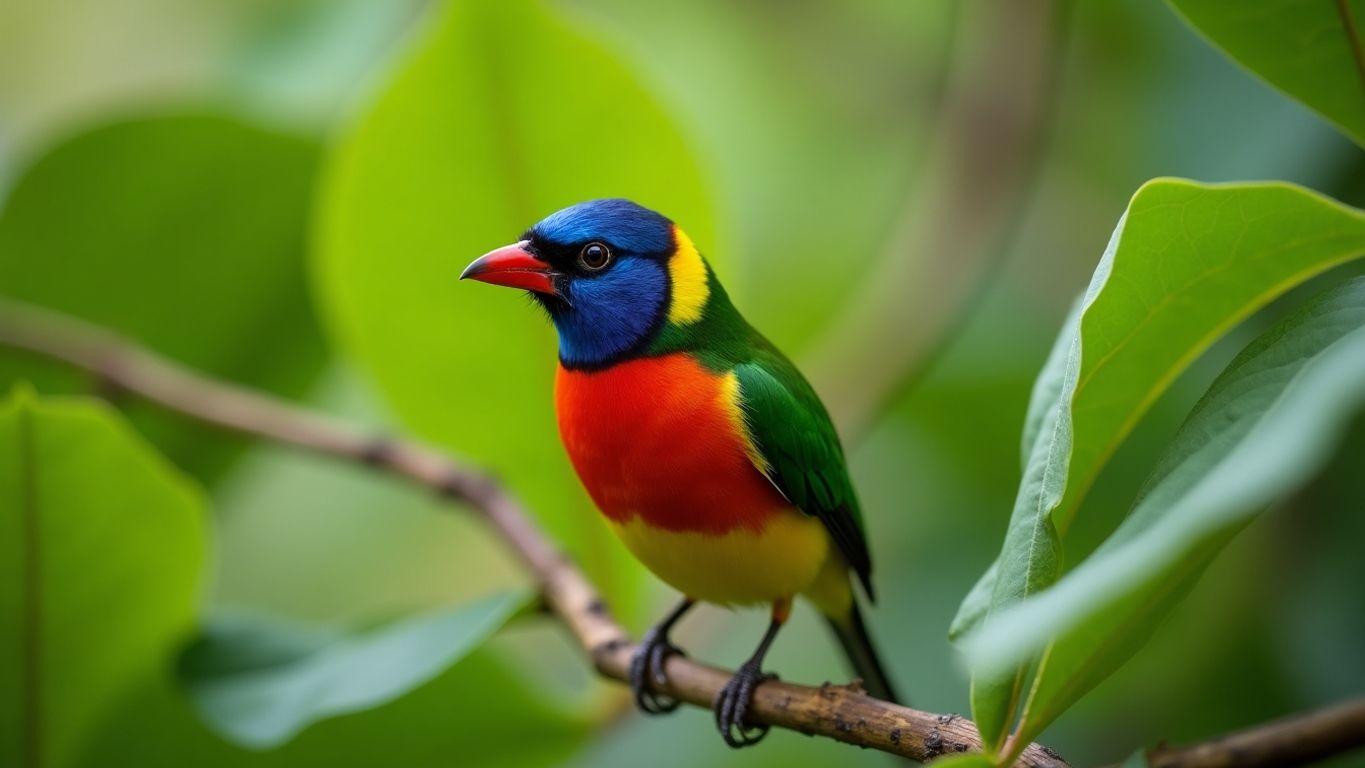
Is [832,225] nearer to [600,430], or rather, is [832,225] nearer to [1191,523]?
[600,430]

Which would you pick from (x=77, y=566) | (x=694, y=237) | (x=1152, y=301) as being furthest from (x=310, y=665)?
(x=1152, y=301)

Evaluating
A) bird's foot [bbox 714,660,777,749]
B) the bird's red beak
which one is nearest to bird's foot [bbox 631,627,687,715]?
bird's foot [bbox 714,660,777,749]

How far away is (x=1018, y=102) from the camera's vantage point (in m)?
3.43

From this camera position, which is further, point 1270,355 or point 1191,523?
point 1270,355

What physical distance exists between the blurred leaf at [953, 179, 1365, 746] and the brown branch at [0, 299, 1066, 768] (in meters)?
0.29

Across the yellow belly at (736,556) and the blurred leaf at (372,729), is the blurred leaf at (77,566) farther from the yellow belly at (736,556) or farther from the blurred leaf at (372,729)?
the yellow belly at (736,556)

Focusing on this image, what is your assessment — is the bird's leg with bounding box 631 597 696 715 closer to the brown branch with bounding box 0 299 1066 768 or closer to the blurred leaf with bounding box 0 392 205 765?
the brown branch with bounding box 0 299 1066 768

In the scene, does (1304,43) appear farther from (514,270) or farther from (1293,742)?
(514,270)

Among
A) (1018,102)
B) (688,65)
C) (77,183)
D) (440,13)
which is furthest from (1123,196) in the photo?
(77,183)

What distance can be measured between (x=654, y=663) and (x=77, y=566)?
39.9 inches

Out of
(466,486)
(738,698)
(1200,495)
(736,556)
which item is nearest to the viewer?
(1200,495)

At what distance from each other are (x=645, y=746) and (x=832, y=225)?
67.9 inches

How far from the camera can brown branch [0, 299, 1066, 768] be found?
1745 mm

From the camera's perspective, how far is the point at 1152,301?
1.42m
